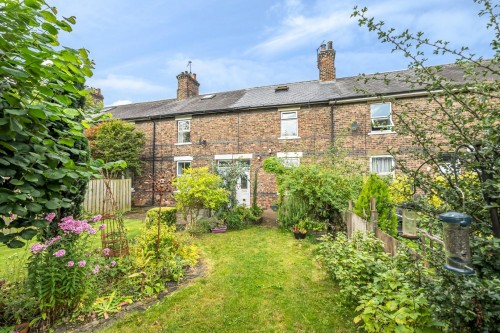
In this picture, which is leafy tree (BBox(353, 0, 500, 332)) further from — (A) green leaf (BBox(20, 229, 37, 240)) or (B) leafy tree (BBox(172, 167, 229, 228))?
(B) leafy tree (BBox(172, 167, 229, 228))

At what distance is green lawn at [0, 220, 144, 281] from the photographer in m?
3.92

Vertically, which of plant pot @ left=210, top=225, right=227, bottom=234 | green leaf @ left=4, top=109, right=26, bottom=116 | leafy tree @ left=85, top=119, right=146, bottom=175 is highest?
leafy tree @ left=85, top=119, right=146, bottom=175

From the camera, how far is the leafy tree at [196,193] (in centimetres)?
851

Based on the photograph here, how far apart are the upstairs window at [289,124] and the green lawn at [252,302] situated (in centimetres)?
836

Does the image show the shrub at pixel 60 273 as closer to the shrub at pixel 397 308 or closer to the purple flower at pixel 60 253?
the purple flower at pixel 60 253

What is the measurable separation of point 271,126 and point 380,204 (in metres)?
8.76

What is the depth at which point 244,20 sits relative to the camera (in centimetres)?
821

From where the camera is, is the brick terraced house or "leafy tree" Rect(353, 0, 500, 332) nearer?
"leafy tree" Rect(353, 0, 500, 332)

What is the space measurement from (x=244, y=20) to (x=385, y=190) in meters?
6.96

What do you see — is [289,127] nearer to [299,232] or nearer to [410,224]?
[299,232]

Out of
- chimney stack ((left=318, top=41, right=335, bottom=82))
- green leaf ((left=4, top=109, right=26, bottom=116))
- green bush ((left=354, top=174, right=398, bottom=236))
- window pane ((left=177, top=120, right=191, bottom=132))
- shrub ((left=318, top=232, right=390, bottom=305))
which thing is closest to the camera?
green leaf ((left=4, top=109, right=26, bottom=116))

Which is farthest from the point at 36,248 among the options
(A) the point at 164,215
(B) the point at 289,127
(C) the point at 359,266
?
(B) the point at 289,127

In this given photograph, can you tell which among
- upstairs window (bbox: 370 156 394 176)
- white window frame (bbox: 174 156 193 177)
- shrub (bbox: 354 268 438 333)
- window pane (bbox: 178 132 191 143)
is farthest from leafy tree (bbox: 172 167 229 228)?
upstairs window (bbox: 370 156 394 176)

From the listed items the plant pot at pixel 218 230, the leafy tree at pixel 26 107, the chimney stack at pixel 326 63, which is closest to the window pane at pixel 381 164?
the chimney stack at pixel 326 63
